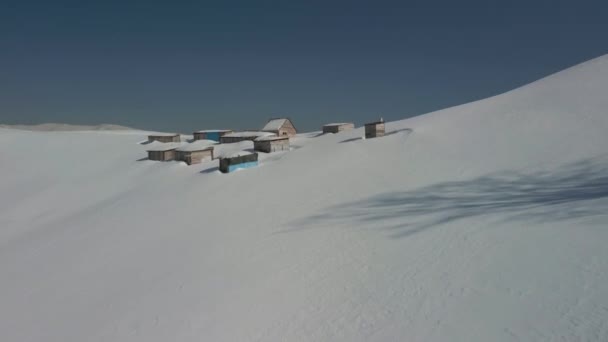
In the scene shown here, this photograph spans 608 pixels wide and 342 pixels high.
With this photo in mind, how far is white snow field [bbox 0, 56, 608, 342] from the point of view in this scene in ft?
13.6

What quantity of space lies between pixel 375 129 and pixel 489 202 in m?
11.5

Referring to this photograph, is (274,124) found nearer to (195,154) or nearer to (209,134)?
(209,134)

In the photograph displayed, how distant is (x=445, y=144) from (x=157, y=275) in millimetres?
12351

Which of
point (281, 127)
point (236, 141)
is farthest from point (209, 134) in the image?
point (281, 127)

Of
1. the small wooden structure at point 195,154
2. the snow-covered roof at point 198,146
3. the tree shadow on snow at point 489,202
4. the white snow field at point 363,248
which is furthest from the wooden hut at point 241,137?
the tree shadow on snow at point 489,202

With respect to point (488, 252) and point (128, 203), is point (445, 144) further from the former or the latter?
point (128, 203)

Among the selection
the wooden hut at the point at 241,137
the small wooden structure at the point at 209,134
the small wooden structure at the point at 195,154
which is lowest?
the small wooden structure at the point at 195,154

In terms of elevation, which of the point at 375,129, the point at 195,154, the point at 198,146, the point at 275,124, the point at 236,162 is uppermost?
the point at 275,124

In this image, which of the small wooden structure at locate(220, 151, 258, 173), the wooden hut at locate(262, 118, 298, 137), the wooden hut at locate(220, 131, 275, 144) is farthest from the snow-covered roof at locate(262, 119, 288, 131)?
the small wooden structure at locate(220, 151, 258, 173)

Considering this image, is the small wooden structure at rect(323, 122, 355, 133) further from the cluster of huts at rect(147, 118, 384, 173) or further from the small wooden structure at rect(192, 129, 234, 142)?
the small wooden structure at rect(192, 129, 234, 142)

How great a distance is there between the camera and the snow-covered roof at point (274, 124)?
31883mm

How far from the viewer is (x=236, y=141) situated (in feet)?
98.2

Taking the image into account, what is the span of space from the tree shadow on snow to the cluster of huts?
382 inches

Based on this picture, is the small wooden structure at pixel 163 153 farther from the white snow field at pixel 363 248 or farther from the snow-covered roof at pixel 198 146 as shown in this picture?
the white snow field at pixel 363 248
